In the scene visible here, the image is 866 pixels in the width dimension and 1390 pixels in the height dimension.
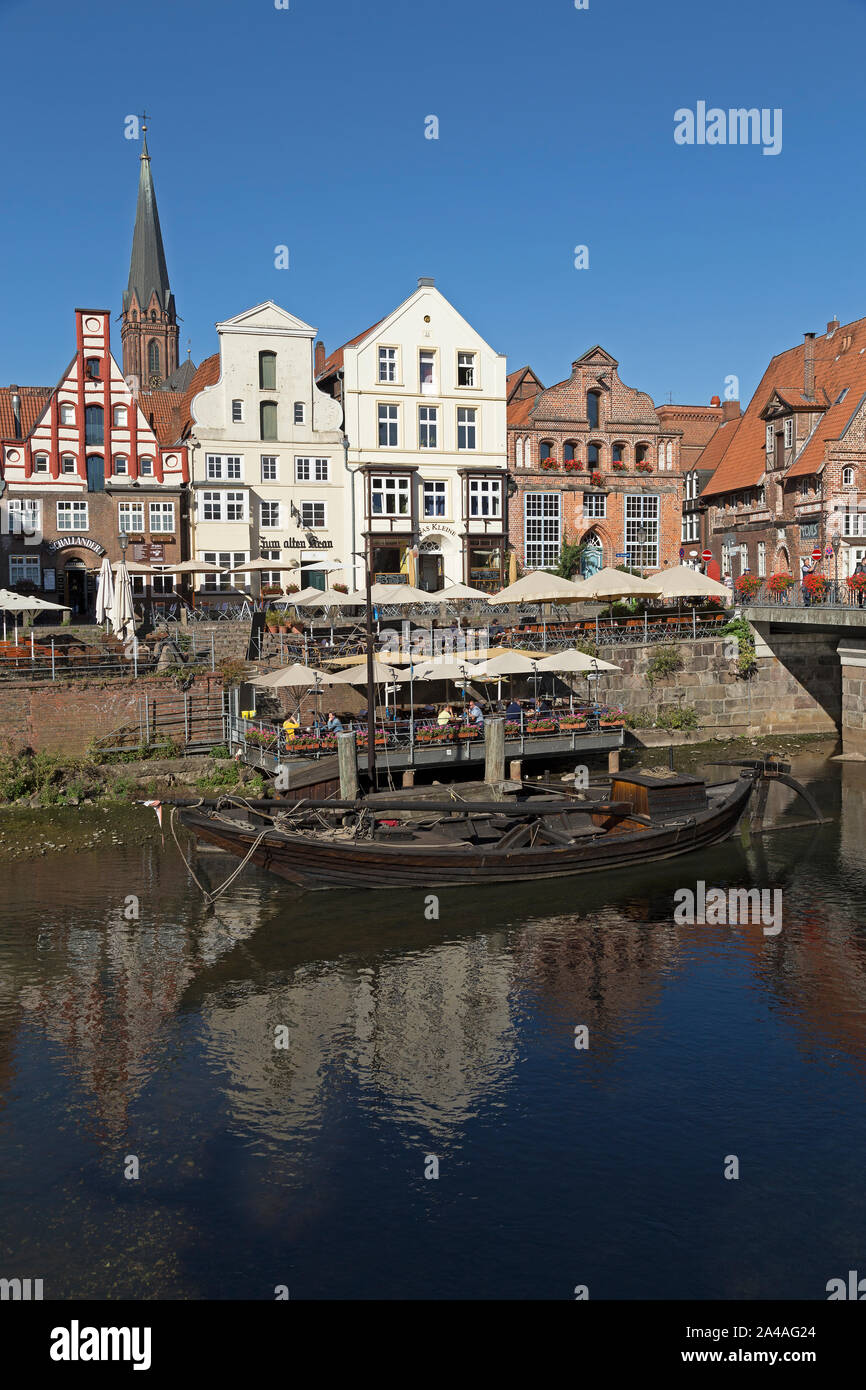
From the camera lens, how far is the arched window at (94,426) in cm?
5503

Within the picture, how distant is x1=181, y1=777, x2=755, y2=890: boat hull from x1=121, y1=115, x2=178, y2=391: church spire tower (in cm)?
9186

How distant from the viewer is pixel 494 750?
116ft

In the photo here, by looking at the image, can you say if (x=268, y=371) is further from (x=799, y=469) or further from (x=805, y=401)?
(x=805, y=401)

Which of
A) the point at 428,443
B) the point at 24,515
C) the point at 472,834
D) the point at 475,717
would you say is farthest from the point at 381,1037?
the point at 428,443

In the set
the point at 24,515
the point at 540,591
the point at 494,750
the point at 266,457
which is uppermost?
the point at 266,457

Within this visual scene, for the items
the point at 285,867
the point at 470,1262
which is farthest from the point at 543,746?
the point at 470,1262

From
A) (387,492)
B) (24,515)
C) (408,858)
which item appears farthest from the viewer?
(387,492)

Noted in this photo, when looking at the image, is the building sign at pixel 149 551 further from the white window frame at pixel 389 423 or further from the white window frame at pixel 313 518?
the white window frame at pixel 389 423

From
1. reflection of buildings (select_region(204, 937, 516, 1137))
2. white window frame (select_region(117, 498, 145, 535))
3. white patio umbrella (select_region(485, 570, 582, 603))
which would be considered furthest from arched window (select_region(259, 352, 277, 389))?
reflection of buildings (select_region(204, 937, 516, 1137))

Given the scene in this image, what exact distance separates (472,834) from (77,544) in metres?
32.4

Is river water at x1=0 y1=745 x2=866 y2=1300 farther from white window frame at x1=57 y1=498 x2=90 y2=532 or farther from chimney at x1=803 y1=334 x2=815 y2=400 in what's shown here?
chimney at x1=803 y1=334 x2=815 y2=400

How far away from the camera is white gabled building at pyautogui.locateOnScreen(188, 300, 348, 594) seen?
183 ft
